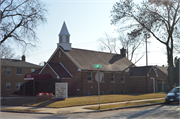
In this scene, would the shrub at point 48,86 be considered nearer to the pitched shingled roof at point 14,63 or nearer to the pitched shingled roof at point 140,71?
the pitched shingled roof at point 14,63

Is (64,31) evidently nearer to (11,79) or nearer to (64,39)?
(64,39)

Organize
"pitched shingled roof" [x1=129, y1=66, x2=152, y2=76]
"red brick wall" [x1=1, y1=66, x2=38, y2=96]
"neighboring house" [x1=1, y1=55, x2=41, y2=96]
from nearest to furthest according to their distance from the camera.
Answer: "pitched shingled roof" [x1=129, y1=66, x2=152, y2=76], "red brick wall" [x1=1, y1=66, x2=38, y2=96], "neighboring house" [x1=1, y1=55, x2=41, y2=96]

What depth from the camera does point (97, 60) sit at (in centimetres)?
3697

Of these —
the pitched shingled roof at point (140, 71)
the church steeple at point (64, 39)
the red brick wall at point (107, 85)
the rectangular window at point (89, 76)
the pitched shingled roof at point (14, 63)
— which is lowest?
the red brick wall at point (107, 85)

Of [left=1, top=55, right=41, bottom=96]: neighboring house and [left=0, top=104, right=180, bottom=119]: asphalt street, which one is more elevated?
[left=1, top=55, right=41, bottom=96]: neighboring house

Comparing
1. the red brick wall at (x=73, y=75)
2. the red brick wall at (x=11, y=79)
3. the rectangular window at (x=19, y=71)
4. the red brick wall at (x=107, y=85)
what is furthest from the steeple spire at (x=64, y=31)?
the rectangular window at (x=19, y=71)

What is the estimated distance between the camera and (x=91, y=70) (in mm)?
32875

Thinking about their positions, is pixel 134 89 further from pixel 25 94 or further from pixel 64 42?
pixel 25 94

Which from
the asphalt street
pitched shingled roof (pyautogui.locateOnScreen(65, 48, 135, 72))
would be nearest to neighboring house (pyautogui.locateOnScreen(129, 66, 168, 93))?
pitched shingled roof (pyautogui.locateOnScreen(65, 48, 135, 72))

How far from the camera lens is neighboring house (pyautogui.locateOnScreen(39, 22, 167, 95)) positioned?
105 feet

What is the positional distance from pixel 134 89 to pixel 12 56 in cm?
2373

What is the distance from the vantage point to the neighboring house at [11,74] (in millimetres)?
41125

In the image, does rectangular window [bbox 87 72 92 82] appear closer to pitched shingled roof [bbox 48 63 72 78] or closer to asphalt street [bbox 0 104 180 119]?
pitched shingled roof [bbox 48 63 72 78]

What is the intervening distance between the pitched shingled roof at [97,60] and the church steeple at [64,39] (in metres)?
1.14
